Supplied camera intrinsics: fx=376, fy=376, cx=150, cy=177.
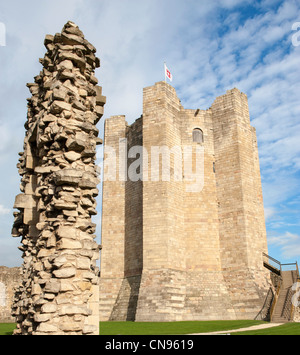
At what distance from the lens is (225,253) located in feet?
62.3

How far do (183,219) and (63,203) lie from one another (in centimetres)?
1431

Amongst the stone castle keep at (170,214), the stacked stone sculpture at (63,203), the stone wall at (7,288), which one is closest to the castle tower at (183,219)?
the stone castle keep at (170,214)

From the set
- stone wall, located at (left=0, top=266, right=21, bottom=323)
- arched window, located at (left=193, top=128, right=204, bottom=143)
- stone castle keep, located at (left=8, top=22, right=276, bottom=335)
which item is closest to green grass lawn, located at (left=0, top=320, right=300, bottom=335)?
stone castle keep, located at (left=8, top=22, right=276, bottom=335)

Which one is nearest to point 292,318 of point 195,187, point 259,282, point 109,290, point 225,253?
point 259,282

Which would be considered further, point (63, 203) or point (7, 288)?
point (7, 288)

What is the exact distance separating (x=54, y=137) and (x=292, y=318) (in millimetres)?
13324

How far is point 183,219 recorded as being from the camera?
1933cm

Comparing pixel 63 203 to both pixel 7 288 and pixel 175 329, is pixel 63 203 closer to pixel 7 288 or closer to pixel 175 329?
pixel 175 329

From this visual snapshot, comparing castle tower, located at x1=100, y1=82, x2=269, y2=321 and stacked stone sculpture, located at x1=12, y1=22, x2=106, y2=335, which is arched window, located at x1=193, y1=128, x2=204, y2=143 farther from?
stacked stone sculpture, located at x1=12, y1=22, x2=106, y2=335

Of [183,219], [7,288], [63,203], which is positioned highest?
[183,219]

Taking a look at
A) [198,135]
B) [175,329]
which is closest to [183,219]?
[198,135]

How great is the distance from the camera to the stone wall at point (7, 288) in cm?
2111

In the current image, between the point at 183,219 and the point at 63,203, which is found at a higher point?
the point at 183,219
